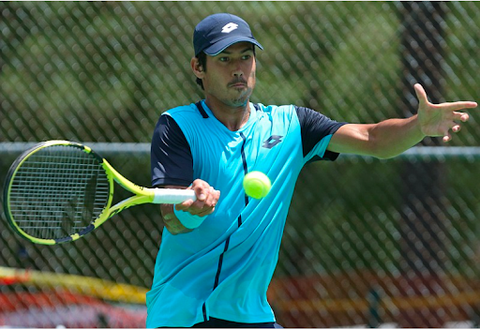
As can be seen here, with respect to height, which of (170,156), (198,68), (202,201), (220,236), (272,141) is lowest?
(220,236)

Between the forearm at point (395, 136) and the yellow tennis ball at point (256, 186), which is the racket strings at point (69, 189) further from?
the forearm at point (395, 136)

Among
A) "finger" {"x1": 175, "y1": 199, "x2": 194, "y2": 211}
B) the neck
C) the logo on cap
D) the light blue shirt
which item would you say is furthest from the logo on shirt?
"finger" {"x1": 175, "y1": 199, "x2": 194, "y2": 211}

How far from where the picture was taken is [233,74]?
10.0 ft

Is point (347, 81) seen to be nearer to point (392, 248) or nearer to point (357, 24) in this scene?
point (357, 24)

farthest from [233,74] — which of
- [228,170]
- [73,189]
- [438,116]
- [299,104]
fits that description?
[299,104]

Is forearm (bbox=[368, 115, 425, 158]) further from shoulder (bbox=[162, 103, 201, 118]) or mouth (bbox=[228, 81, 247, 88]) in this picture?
shoulder (bbox=[162, 103, 201, 118])

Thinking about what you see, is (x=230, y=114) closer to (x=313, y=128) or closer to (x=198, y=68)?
(x=198, y=68)

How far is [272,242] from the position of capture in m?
3.05

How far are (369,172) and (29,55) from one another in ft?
13.1

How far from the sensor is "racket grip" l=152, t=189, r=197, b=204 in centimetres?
262

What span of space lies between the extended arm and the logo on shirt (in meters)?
0.24

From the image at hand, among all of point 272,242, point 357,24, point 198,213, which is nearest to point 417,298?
point 357,24

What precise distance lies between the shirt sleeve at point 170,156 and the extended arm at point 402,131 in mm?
654

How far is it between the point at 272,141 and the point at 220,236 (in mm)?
452
